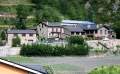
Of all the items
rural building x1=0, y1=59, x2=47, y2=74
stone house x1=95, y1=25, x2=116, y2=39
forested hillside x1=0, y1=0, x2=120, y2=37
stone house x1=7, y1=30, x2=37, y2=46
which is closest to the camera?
rural building x1=0, y1=59, x2=47, y2=74

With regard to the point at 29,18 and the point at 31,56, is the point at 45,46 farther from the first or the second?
the point at 29,18

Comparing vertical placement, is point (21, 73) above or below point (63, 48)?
above

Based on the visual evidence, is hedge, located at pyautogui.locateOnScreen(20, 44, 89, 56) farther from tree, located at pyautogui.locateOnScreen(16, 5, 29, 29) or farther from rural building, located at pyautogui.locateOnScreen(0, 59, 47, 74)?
rural building, located at pyautogui.locateOnScreen(0, 59, 47, 74)

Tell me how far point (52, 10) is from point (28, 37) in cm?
1294

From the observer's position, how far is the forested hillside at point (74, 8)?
50031mm

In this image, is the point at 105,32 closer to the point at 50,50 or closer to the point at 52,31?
the point at 52,31

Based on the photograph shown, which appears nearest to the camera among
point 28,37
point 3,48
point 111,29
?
point 3,48

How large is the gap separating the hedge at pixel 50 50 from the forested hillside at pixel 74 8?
16.3 metres

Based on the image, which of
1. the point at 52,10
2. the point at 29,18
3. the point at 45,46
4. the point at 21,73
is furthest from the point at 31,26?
the point at 21,73

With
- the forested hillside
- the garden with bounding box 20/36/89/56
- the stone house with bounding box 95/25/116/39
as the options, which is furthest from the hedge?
the forested hillside

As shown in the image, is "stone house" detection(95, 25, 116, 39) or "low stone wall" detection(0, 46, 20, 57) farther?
"stone house" detection(95, 25, 116, 39)

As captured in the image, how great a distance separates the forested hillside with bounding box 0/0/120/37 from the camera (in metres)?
50.0

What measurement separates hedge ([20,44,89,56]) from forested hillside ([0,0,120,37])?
53.6 feet

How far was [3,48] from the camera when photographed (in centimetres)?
3138
